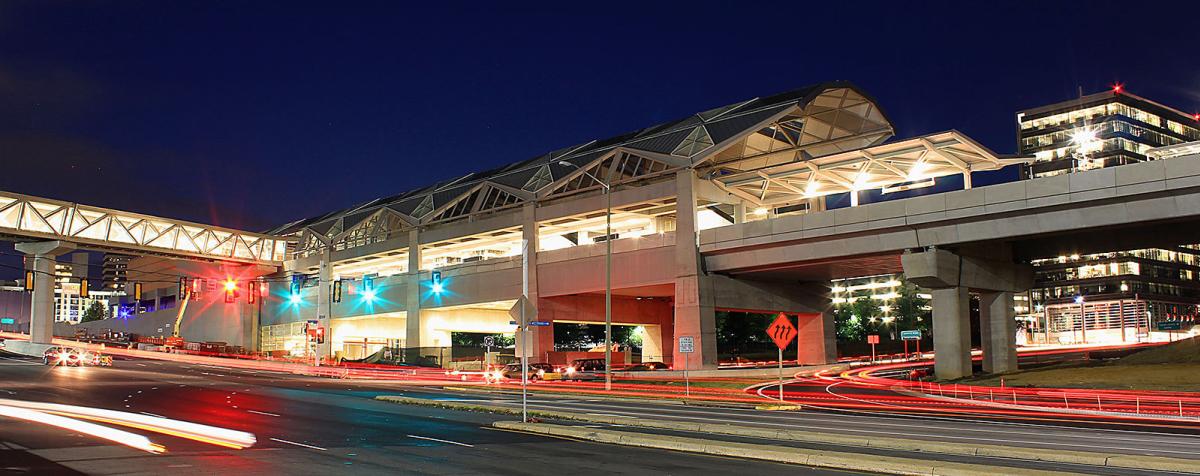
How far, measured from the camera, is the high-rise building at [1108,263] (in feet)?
468

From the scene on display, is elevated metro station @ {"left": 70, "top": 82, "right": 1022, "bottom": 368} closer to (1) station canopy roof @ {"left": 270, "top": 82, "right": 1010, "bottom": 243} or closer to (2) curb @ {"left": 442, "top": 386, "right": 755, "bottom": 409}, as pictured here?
(1) station canopy roof @ {"left": 270, "top": 82, "right": 1010, "bottom": 243}

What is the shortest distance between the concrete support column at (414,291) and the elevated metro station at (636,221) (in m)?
0.15

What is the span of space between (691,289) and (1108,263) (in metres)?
115

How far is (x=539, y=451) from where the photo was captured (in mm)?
17859

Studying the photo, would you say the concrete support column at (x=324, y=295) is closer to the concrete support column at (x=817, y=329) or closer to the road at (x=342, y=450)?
the concrete support column at (x=817, y=329)

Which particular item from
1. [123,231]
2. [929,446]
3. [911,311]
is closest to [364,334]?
[123,231]

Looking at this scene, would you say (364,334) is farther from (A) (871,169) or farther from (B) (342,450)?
(B) (342,450)

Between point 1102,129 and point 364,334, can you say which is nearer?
point 364,334

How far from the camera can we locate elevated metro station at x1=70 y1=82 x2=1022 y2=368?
59812 millimetres

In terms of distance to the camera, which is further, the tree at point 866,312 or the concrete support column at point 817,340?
the tree at point 866,312

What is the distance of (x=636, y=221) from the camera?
236 ft

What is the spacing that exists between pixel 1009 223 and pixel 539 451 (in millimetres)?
34098

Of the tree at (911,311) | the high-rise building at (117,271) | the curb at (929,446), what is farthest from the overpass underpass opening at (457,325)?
the tree at (911,311)

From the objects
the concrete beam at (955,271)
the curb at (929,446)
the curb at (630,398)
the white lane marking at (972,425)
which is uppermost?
the concrete beam at (955,271)
